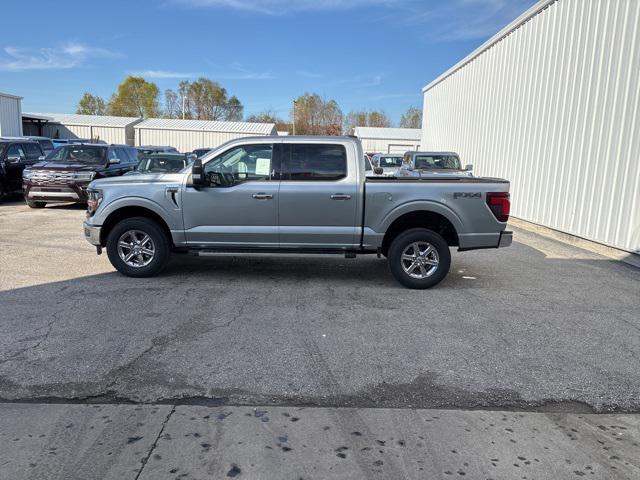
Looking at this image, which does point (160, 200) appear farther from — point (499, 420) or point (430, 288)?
point (499, 420)

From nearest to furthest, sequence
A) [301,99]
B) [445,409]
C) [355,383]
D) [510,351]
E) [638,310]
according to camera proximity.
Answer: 1. [445,409]
2. [355,383]
3. [510,351]
4. [638,310]
5. [301,99]

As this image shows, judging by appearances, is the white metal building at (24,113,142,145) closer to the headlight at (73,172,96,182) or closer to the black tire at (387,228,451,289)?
the headlight at (73,172,96,182)

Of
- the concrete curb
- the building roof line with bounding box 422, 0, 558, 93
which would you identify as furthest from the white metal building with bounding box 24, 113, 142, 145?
the concrete curb

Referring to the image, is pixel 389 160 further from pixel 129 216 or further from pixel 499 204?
pixel 129 216

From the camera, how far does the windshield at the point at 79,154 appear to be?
1510 centimetres

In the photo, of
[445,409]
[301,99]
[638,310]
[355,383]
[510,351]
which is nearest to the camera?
[445,409]

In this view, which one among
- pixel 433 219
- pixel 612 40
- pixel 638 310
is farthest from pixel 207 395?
pixel 612 40

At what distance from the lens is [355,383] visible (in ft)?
13.9

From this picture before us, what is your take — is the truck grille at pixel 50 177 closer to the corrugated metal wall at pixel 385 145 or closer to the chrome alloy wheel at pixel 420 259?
the chrome alloy wheel at pixel 420 259

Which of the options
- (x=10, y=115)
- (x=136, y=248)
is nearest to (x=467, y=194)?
(x=136, y=248)

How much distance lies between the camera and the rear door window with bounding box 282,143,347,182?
23.3ft

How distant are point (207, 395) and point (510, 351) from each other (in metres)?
2.91

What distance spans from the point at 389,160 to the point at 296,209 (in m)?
16.9

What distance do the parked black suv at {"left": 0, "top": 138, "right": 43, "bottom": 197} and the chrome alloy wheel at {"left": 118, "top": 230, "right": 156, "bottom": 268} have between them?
414 inches
